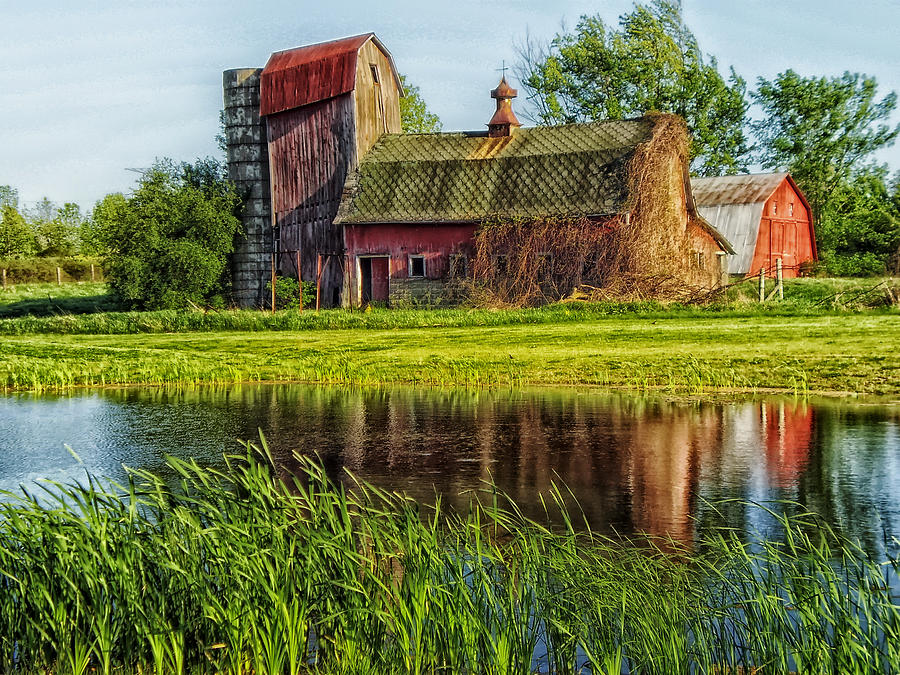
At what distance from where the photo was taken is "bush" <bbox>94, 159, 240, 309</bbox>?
114ft

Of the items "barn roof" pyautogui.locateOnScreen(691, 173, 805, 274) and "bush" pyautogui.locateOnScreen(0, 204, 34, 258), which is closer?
"barn roof" pyautogui.locateOnScreen(691, 173, 805, 274)

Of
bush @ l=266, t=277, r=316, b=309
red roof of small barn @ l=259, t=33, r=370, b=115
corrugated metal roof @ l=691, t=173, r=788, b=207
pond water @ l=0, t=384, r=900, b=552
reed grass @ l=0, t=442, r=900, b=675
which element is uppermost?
red roof of small barn @ l=259, t=33, r=370, b=115

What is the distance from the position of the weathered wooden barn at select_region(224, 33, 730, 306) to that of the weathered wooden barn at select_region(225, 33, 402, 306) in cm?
5

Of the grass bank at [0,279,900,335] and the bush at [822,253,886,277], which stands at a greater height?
the bush at [822,253,886,277]

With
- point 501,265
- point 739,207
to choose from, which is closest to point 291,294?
point 501,265

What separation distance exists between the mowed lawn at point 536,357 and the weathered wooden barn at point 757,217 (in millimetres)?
21159

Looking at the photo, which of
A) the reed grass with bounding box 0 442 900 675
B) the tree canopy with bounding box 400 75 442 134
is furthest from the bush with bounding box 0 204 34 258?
the reed grass with bounding box 0 442 900 675

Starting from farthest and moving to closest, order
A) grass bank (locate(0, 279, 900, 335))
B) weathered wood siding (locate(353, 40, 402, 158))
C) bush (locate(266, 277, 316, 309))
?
weathered wood siding (locate(353, 40, 402, 158)), bush (locate(266, 277, 316, 309)), grass bank (locate(0, 279, 900, 335))

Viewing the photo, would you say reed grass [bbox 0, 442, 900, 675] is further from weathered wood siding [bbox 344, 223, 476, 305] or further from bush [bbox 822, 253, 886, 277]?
bush [bbox 822, 253, 886, 277]

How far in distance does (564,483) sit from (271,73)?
1181 inches

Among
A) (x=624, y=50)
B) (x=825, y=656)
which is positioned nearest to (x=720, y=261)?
(x=624, y=50)

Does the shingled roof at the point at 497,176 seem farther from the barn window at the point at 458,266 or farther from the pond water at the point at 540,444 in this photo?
the pond water at the point at 540,444

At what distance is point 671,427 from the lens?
44.5 feet

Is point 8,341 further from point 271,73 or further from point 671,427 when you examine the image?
point 671,427
